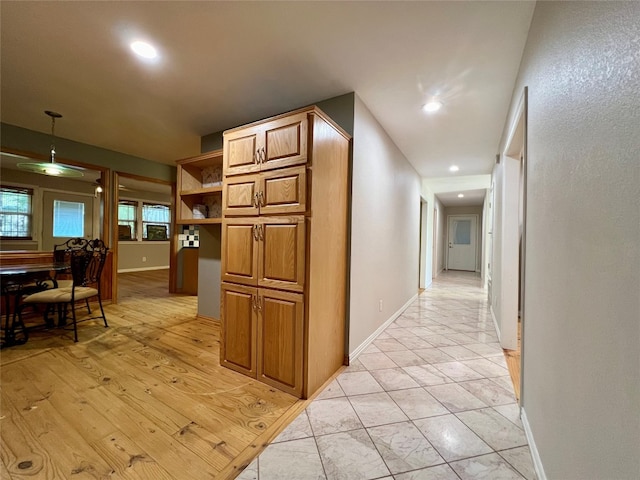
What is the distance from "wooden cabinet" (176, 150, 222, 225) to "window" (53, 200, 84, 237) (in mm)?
5014

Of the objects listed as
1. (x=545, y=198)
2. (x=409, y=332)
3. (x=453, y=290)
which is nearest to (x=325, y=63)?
(x=545, y=198)

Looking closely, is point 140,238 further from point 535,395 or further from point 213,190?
point 535,395

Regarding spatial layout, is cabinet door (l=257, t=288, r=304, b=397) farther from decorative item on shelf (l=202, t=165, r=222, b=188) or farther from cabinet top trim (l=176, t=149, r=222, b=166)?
decorative item on shelf (l=202, t=165, r=222, b=188)

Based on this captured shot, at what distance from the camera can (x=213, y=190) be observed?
9.49ft

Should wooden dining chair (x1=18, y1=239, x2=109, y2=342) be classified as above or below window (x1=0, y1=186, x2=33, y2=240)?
below

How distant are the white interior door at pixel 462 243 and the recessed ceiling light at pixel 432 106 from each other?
25.0 ft

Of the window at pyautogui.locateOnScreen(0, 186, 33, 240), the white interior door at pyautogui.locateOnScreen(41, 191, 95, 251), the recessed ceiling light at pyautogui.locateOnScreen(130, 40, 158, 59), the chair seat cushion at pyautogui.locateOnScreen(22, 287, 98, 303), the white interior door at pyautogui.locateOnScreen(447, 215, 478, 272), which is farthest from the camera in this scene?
the white interior door at pyautogui.locateOnScreen(447, 215, 478, 272)

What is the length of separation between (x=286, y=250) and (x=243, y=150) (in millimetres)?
926

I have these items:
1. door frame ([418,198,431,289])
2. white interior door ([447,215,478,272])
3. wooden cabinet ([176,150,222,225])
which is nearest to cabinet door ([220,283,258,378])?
wooden cabinet ([176,150,222,225])

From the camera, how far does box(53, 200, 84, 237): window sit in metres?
5.96

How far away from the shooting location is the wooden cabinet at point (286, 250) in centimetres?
185

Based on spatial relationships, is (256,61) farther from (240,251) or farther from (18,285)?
(18,285)

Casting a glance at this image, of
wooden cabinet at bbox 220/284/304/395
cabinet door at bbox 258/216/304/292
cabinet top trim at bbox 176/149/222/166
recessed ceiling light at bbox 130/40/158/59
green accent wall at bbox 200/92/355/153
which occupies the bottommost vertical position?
wooden cabinet at bbox 220/284/304/395

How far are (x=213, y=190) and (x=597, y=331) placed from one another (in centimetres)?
302
